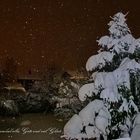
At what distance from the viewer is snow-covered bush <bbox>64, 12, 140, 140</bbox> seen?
10.4 metres

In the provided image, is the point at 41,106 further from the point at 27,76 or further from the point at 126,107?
the point at 126,107

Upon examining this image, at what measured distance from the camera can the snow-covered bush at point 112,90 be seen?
1038 cm

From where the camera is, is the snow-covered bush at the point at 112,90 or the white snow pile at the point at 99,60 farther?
the white snow pile at the point at 99,60

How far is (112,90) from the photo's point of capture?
34.1ft

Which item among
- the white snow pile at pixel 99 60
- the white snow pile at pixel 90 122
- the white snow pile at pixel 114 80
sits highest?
the white snow pile at pixel 99 60

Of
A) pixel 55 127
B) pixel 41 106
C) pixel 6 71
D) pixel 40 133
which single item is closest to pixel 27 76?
pixel 6 71

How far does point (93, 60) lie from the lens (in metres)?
10.8

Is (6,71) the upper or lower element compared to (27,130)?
upper

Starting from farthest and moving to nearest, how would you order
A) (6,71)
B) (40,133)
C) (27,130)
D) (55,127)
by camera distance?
(6,71) < (55,127) < (27,130) < (40,133)

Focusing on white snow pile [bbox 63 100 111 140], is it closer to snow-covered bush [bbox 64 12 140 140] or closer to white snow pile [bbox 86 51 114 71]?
snow-covered bush [bbox 64 12 140 140]

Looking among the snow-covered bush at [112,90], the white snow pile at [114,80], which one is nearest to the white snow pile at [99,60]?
the snow-covered bush at [112,90]

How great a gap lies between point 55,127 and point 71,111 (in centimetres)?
2124

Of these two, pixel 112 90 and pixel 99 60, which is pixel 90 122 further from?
pixel 99 60

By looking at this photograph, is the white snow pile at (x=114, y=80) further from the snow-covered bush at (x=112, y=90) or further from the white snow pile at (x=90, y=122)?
the white snow pile at (x=90, y=122)
